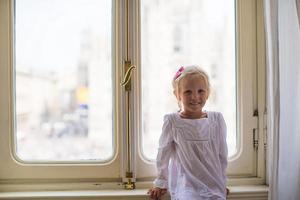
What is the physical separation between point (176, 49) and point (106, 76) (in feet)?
1.13

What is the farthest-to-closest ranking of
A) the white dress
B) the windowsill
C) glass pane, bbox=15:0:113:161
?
1. glass pane, bbox=15:0:113:161
2. the windowsill
3. the white dress

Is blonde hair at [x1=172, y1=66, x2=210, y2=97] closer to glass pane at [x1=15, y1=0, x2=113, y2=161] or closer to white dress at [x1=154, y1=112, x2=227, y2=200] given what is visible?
white dress at [x1=154, y1=112, x2=227, y2=200]

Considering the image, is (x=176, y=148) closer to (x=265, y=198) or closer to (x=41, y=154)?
(x=265, y=198)

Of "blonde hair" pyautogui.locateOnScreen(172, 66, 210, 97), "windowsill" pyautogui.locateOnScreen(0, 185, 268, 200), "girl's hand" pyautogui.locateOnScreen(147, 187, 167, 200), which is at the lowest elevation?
"windowsill" pyautogui.locateOnScreen(0, 185, 268, 200)

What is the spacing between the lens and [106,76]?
5.91ft

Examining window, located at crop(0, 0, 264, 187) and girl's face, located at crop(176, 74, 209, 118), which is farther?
window, located at crop(0, 0, 264, 187)

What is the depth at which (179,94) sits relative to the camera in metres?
1.57

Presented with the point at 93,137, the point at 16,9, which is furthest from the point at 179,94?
the point at 16,9

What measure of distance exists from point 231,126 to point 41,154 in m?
0.89

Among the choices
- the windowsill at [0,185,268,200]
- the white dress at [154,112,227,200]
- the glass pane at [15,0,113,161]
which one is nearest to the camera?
the white dress at [154,112,227,200]

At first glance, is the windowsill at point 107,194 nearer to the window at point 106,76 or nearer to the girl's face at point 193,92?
the window at point 106,76

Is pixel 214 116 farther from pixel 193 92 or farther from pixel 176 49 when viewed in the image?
pixel 176 49

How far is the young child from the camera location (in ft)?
4.96

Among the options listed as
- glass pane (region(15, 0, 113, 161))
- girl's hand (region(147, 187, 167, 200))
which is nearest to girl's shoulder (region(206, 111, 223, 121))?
girl's hand (region(147, 187, 167, 200))
